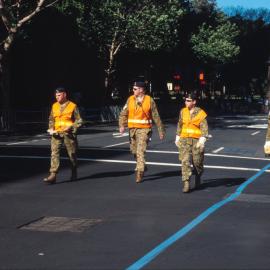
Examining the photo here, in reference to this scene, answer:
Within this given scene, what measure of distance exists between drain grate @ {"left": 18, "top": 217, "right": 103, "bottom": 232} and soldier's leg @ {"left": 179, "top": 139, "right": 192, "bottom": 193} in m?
2.82

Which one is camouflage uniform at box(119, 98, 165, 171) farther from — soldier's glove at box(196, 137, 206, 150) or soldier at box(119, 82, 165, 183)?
soldier's glove at box(196, 137, 206, 150)

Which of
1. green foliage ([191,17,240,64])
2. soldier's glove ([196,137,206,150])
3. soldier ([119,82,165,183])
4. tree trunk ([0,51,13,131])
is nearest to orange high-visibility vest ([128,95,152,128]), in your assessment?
soldier ([119,82,165,183])

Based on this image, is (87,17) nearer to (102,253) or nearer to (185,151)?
(185,151)

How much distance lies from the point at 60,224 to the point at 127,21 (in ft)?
121

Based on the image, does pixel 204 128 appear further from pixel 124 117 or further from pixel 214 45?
pixel 214 45

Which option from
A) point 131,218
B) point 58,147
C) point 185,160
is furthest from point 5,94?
point 131,218

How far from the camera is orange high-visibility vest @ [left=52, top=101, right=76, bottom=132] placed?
39.5ft

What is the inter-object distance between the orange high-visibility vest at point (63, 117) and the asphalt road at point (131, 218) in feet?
3.43

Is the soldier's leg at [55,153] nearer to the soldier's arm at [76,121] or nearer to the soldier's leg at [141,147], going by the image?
the soldier's arm at [76,121]

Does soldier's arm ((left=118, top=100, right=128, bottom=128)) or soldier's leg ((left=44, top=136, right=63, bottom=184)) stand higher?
soldier's arm ((left=118, top=100, right=128, bottom=128))

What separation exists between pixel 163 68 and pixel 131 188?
181 ft

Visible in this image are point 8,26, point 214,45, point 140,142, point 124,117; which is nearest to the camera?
point 140,142

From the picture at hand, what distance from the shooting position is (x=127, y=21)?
4388 cm

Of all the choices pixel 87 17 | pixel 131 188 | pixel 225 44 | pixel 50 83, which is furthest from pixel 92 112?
pixel 131 188
